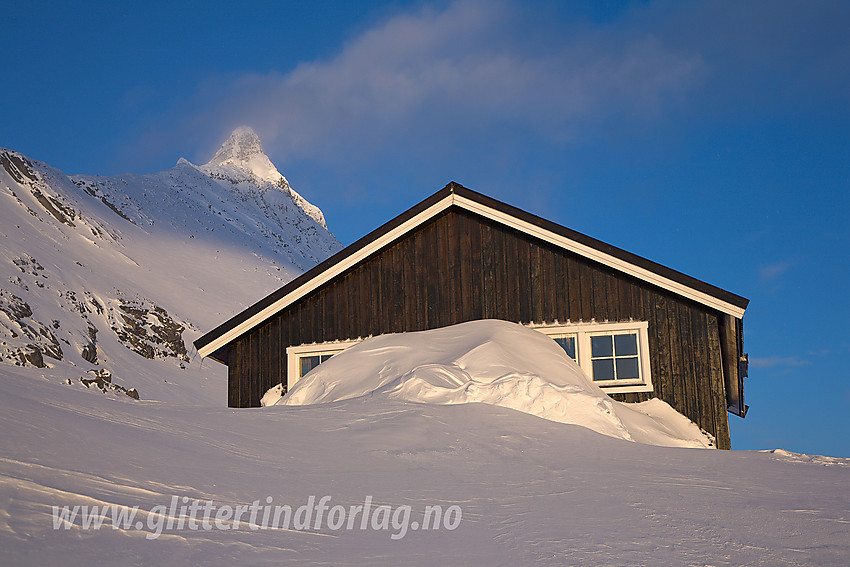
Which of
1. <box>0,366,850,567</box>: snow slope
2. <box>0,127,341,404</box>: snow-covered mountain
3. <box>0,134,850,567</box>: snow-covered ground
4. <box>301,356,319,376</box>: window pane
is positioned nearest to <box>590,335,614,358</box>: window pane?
<box>0,134,850,567</box>: snow-covered ground

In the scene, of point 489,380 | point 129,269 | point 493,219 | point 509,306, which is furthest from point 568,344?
point 129,269

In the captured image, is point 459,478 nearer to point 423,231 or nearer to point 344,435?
point 344,435

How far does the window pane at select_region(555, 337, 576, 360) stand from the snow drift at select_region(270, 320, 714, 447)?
471mm

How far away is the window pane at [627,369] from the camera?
38.3 feet

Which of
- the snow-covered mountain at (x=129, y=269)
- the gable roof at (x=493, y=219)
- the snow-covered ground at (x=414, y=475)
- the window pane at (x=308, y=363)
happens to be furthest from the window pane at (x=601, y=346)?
the snow-covered mountain at (x=129, y=269)

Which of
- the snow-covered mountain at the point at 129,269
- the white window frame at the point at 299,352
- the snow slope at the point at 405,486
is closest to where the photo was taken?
the snow slope at the point at 405,486

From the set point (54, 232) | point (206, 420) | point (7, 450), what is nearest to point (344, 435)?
point (206, 420)

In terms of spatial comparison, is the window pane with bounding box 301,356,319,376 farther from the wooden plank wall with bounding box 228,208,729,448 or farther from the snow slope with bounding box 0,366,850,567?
the snow slope with bounding box 0,366,850,567

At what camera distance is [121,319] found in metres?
45.6

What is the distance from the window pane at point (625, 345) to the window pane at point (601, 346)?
93 millimetres

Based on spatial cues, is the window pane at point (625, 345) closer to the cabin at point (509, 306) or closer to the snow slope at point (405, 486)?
the cabin at point (509, 306)

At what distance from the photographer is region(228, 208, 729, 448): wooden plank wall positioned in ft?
37.7

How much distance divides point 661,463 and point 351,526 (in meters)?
2.76

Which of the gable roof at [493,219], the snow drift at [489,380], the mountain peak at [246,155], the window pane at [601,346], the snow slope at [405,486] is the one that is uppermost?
the mountain peak at [246,155]
